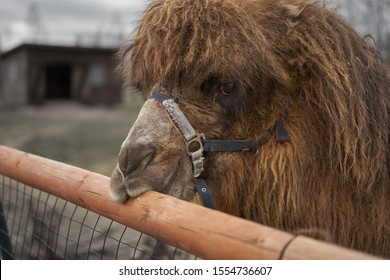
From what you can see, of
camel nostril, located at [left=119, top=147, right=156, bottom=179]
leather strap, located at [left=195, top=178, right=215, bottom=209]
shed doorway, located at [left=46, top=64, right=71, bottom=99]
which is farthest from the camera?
shed doorway, located at [left=46, top=64, right=71, bottom=99]

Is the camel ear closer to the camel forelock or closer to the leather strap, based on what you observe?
the camel forelock

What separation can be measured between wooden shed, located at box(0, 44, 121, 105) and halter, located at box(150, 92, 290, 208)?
69.9 feet

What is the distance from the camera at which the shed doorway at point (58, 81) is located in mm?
28922

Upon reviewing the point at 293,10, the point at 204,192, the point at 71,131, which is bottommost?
the point at 71,131

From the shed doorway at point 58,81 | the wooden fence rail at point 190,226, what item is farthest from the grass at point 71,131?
the shed doorway at point 58,81

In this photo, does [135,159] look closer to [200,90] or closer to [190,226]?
[200,90]

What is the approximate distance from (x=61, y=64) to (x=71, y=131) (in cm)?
1100

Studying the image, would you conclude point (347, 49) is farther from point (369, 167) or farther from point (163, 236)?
point (163, 236)

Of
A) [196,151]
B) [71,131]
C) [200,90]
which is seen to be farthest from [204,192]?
[71,131]

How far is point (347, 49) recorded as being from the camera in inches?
92.6

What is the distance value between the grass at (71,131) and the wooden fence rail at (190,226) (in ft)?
10.3

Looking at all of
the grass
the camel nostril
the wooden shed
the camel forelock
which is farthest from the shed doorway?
the camel nostril

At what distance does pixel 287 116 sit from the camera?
7.48ft

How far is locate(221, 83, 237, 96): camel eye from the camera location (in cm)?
220
